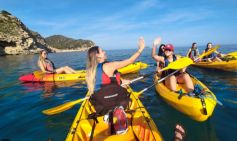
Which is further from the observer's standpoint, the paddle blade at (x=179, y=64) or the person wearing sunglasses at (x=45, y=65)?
the person wearing sunglasses at (x=45, y=65)

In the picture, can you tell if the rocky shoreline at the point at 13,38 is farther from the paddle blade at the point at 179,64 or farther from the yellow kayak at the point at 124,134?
the yellow kayak at the point at 124,134

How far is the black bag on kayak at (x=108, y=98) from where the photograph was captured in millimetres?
4320

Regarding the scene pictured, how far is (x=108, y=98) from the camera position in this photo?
434cm

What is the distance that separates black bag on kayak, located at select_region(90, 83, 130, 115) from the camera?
432 cm

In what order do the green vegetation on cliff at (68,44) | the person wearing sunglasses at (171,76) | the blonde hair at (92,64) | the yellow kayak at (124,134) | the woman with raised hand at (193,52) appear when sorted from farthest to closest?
the green vegetation on cliff at (68,44) < the woman with raised hand at (193,52) < the person wearing sunglasses at (171,76) < the blonde hair at (92,64) < the yellow kayak at (124,134)

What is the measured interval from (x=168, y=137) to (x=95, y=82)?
2.18 m

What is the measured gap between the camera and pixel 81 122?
4.59 metres

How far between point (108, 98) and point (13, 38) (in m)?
52.1

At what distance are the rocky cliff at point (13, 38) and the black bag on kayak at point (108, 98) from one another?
158ft

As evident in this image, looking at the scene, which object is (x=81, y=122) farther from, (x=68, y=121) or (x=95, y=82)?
(x=68, y=121)

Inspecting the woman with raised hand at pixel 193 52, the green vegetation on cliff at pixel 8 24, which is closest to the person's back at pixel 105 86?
the woman with raised hand at pixel 193 52

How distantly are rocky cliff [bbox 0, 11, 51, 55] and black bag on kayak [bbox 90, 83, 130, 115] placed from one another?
48035mm

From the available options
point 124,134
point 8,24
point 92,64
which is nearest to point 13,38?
point 8,24

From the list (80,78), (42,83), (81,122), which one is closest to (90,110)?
(81,122)
